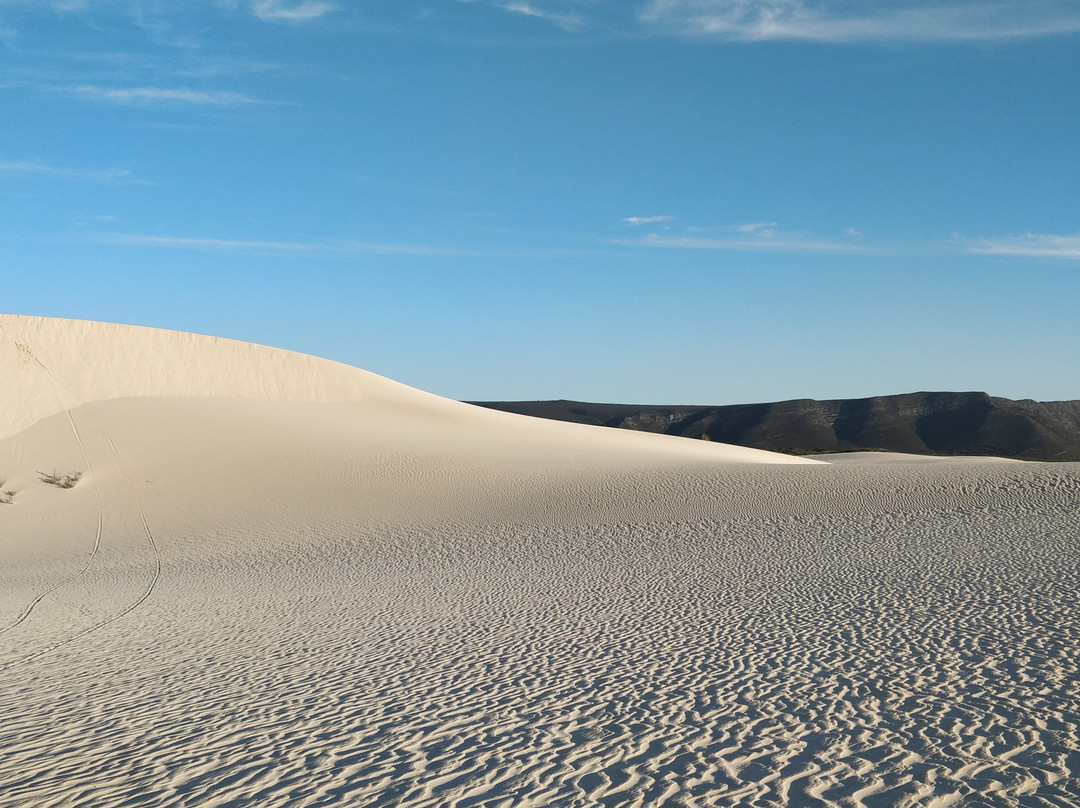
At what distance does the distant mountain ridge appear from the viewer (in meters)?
76.9

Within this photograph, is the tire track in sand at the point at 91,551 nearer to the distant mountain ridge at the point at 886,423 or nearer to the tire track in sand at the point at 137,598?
the tire track in sand at the point at 137,598

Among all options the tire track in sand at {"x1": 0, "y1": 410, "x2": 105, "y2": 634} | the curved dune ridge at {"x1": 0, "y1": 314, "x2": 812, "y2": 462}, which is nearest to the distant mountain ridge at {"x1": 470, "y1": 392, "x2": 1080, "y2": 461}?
the curved dune ridge at {"x1": 0, "y1": 314, "x2": 812, "y2": 462}

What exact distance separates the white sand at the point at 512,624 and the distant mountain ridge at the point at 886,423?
55964 mm

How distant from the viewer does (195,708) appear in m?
7.99

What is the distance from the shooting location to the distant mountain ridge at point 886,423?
76938mm

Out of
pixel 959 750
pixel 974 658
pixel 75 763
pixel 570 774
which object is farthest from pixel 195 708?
pixel 974 658

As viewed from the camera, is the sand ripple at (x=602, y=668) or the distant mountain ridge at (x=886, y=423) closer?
the sand ripple at (x=602, y=668)

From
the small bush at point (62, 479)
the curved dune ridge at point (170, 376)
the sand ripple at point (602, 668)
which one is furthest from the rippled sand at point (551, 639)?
the curved dune ridge at point (170, 376)

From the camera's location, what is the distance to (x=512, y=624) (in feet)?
37.7

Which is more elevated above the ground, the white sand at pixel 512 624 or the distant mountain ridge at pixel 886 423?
the distant mountain ridge at pixel 886 423

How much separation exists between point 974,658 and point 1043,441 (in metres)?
77.1

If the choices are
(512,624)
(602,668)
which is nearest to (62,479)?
(512,624)

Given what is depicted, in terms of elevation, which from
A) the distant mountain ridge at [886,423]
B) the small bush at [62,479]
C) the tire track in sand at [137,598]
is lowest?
the tire track in sand at [137,598]

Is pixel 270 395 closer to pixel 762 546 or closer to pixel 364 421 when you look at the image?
pixel 364 421
